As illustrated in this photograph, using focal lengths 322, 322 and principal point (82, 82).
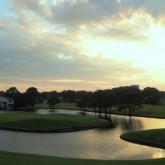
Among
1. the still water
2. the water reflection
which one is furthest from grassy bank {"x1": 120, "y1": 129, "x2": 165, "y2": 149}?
the water reflection

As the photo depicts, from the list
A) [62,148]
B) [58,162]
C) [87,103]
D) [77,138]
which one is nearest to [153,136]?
[77,138]

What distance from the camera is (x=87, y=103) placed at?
144250mm

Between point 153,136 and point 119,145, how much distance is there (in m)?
7.52

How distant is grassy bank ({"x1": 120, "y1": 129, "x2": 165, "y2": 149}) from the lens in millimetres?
47931

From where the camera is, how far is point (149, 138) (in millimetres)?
50844

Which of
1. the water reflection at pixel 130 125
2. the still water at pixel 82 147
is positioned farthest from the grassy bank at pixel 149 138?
the water reflection at pixel 130 125

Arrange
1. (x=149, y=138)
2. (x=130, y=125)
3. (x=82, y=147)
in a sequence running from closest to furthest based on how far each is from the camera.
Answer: (x=82, y=147) → (x=149, y=138) → (x=130, y=125)

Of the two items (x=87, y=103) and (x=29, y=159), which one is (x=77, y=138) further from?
(x=87, y=103)

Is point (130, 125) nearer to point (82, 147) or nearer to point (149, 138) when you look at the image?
point (149, 138)

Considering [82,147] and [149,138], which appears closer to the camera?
[82,147]

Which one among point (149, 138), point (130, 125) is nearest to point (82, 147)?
point (149, 138)

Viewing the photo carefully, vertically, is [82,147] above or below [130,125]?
below

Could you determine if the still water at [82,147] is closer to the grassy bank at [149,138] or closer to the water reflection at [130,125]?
the grassy bank at [149,138]

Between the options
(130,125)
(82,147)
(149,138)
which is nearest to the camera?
(82,147)
